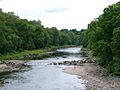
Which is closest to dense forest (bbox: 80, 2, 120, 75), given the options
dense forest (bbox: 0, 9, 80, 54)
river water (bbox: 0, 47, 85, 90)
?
river water (bbox: 0, 47, 85, 90)

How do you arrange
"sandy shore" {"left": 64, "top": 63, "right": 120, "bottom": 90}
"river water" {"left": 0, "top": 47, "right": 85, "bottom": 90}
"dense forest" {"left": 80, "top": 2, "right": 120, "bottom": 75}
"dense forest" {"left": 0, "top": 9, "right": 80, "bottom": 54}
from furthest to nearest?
"dense forest" {"left": 0, "top": 9, "right": 80, "bottom": 54} → "dense forest" {"left": 80, "top": 2, "right": 120, "bottom": 75} → "river water" {"left": 0, "top": 47, "right": 85, "bottom": 90} → "sandy shore" {"left": 64, "top": 63, "right": 120, "bottom": 90}

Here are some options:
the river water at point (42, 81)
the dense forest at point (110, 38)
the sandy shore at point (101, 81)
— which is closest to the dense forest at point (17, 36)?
the river water at point (42, 81)

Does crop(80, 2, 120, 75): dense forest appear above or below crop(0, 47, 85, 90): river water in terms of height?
above

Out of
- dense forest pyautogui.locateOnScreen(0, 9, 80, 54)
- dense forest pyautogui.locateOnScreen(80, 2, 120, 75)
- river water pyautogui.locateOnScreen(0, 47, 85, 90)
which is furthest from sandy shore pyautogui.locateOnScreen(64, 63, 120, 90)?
dense forest pyautogui.locateOnScreen(0, 9, 80, 54)

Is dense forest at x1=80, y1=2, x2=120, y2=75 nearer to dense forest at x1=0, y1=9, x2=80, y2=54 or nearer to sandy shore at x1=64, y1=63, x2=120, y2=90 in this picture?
sandy shore at x1=64, y1=63, x2=120, y2=90

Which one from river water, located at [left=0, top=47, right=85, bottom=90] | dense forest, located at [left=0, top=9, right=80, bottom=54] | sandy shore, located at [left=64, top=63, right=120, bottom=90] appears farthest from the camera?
dense forest, located at [left=0, top=9, right=80, bottom=54]

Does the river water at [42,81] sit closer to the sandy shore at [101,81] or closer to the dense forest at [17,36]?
the sandy shore at [101,81]

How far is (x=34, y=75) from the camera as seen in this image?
67.7 meters

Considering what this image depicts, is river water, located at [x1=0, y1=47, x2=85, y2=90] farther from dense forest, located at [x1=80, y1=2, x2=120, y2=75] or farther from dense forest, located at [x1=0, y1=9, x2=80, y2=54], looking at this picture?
dense forest, located at [x1=0, y1=9, x2=80, y2=54]

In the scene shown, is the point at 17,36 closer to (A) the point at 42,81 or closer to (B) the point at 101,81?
(A) the point at 42,81

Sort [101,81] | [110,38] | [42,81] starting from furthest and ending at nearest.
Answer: [110,38] → [42,81] → [101,81]

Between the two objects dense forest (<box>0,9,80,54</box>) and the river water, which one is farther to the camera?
dense forest (<box>0,9,80,54</box>)

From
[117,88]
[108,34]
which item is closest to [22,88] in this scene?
[117,88]

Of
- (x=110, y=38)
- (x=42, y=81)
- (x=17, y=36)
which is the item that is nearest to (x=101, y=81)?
(x=42, y=81)
